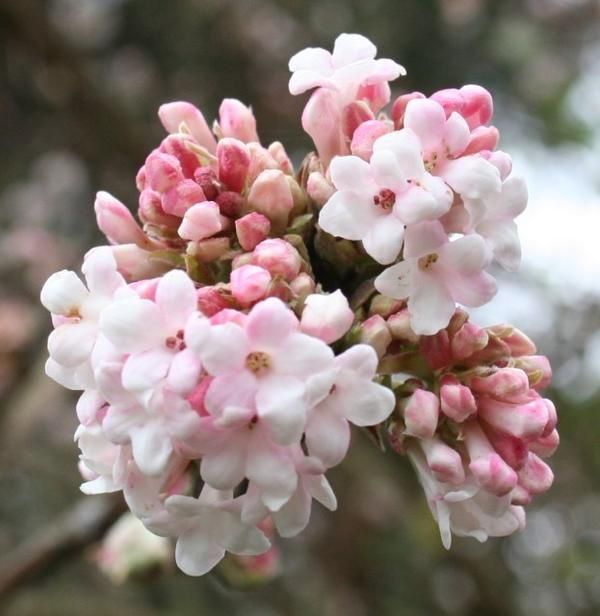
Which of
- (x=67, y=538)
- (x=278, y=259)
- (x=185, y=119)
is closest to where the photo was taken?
(x=278, y=259)

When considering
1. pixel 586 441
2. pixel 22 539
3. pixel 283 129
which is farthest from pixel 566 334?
pixel 22 539

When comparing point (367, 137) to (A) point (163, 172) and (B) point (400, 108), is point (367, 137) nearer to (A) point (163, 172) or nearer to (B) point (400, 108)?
(B) point (400, 108)

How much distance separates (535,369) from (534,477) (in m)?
0.16

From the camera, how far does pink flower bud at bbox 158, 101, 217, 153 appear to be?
146 cm

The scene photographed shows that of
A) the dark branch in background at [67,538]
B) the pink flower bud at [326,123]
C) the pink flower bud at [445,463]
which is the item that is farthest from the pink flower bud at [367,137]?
the dark branch in background at [67,538]

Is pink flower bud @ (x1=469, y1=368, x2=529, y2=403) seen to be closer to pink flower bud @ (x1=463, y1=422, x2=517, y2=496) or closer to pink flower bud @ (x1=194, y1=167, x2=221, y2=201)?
pink flower bud @ (x1=463, y1=422, x2=517, y2=496)

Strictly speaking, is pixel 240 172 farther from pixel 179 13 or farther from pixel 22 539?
pixel 179 13

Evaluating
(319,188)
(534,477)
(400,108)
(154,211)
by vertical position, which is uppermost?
(400,108)

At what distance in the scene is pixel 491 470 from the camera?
1.18 metres

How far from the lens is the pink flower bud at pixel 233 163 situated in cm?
129

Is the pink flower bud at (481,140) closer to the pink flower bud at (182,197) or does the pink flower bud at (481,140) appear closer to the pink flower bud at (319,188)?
the pink flower bud at (319,188)

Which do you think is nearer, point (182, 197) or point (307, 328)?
point (307, 328)

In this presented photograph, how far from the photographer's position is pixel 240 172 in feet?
4.27

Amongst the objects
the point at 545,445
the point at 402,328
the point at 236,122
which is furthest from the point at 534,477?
the point at 236,122
